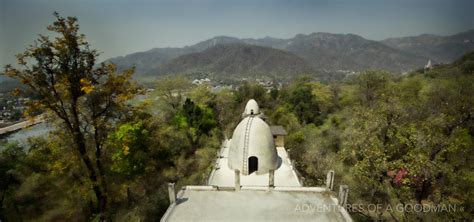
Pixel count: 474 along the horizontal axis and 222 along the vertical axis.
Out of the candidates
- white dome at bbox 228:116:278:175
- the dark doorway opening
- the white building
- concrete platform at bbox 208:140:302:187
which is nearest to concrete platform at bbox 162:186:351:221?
the white building

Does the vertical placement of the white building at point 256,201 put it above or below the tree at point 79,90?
below

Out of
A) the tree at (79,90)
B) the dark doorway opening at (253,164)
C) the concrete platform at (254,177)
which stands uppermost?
the tree at (79,90)

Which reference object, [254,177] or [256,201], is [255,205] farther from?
[254,177]

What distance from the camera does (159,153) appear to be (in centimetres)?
2636

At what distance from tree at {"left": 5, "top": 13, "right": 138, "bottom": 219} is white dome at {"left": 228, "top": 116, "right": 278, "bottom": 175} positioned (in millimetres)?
7865

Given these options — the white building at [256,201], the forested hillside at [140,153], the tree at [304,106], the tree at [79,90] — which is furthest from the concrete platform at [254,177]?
the tree at [304,106]

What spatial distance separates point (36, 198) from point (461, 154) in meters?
31.4

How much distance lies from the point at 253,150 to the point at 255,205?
18.1ft

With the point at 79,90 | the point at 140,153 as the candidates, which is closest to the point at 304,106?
the point at 140,153

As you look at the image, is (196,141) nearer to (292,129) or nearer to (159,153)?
(159,153)

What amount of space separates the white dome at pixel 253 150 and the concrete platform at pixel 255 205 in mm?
4037

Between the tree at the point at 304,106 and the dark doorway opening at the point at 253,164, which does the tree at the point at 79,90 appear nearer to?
the dark doorway opening at the point at 253,164

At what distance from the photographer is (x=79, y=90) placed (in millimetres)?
11477

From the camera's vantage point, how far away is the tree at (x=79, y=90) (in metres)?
10.5
